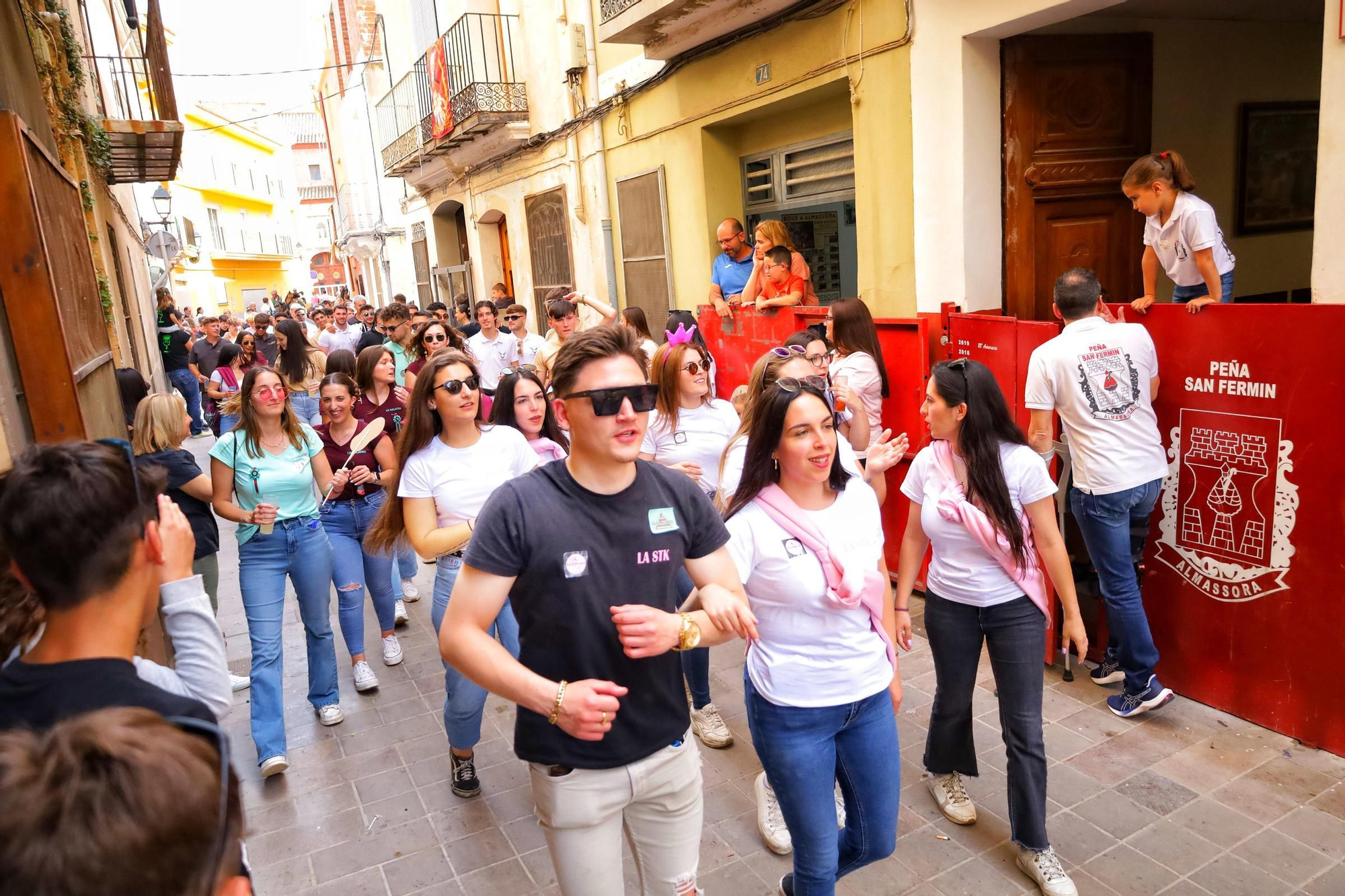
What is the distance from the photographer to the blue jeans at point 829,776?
2699 millimetres

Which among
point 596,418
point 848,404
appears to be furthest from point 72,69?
point 596,418

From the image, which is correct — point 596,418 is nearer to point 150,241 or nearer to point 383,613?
point 383,613

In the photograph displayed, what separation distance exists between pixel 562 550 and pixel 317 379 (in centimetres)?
776

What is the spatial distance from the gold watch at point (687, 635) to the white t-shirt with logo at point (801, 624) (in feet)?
1.64

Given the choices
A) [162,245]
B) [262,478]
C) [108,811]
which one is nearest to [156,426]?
[262,478]

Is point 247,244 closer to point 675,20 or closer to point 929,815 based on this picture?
point 675,20

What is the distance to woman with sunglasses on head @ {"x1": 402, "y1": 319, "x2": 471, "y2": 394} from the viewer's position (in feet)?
25.7

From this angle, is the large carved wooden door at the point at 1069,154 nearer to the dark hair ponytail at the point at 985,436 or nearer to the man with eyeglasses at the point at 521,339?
the dark hair ponytail at the point at 985,436

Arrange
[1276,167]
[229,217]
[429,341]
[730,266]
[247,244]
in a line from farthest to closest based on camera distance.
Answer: [247,244] < [229,217] < [730,266] < [429,341] < [1276,167]

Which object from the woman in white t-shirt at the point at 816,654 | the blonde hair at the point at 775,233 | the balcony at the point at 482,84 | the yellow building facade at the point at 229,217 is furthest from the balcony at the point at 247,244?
the woman in white t-shirt at the point at 816,654

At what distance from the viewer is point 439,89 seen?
582 inches

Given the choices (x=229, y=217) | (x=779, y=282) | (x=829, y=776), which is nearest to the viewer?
(x=829, y=776)

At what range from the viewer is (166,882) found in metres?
1.07

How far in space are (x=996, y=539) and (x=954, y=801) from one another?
49.4 inches
